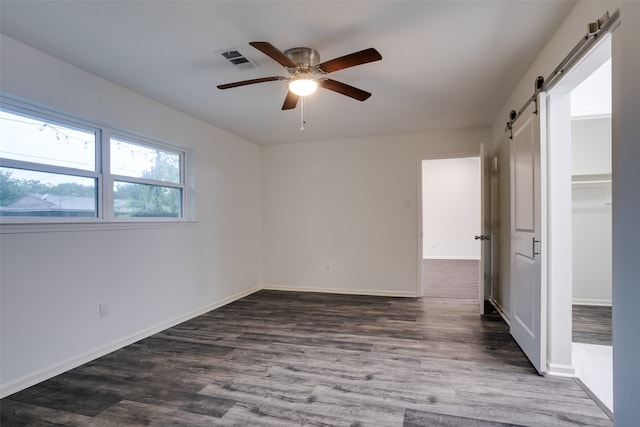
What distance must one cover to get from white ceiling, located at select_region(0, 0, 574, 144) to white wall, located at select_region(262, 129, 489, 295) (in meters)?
1.35

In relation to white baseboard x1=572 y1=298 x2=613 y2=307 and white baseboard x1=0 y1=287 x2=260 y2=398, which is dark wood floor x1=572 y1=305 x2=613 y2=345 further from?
white baseboard x1=0 y1=287 x2=260 y2=398

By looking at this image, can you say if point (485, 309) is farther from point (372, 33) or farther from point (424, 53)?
point (372, 33)

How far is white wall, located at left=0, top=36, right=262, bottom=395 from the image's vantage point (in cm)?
215

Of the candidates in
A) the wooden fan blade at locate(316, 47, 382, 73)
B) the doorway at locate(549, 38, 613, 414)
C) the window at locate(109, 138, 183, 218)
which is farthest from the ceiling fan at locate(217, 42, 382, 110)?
the window at locate(109, 138, 183, 218)

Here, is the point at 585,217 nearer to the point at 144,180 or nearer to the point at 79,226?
the point at 144,180

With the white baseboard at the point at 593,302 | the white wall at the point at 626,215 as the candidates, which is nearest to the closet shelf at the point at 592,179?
the white baseboard at the point at 593,302

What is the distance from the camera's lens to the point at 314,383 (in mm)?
2186

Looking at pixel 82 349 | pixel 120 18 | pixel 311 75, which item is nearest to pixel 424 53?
pixel 311 75

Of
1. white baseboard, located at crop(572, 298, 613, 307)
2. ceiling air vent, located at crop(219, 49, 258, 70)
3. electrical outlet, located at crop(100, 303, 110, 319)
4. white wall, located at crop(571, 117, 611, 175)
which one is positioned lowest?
white baseboard, located at crop(572, 298, 613, 307)

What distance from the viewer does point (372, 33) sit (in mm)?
2047

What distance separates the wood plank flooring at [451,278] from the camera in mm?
4684

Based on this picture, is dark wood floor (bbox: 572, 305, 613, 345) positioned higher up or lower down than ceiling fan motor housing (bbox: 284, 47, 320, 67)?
lower down

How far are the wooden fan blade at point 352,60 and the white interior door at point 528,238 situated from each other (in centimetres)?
134

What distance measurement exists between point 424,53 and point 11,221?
3.17m
